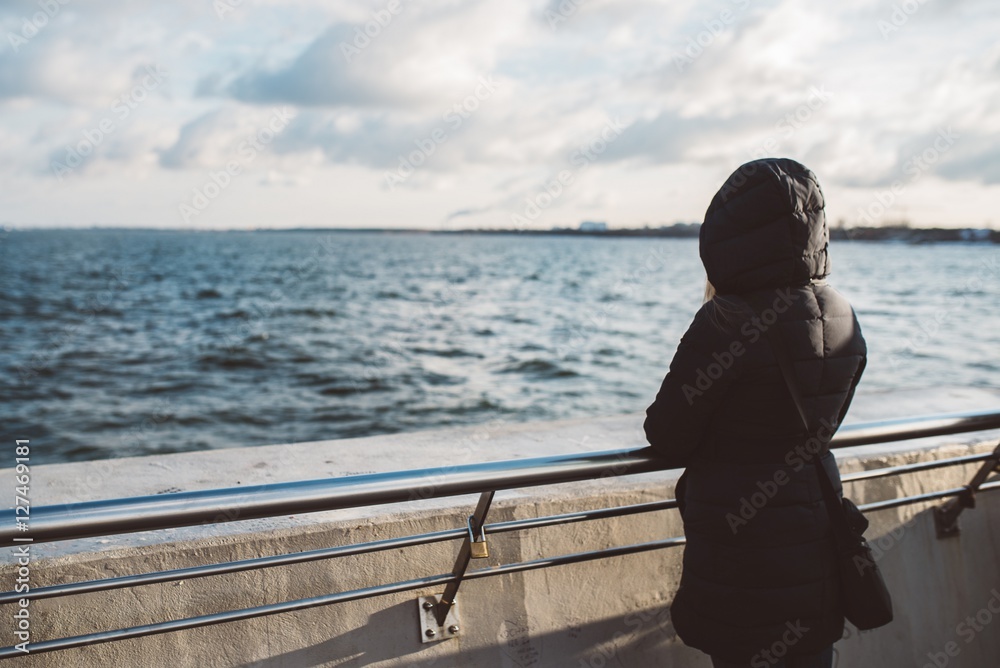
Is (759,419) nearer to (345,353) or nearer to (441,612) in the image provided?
(441,612)

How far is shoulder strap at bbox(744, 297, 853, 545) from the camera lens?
2.03 meters

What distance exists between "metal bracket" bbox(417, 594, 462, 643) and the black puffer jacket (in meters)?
0.77

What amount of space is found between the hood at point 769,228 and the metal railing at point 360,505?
1.87 ft

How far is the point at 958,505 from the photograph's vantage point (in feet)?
10.6

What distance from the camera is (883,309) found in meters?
37.8

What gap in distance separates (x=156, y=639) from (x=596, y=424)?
2.11m

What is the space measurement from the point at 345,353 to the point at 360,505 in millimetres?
21518

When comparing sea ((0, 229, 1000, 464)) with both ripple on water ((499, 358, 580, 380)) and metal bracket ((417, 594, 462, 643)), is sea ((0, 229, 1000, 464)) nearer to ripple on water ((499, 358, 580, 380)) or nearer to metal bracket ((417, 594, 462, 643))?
ripple on water ((499, 358, 580, 380))

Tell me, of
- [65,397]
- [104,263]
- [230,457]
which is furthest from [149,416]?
[104,263]

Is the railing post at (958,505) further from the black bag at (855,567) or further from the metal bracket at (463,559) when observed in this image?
the metal bracket at (463,559)

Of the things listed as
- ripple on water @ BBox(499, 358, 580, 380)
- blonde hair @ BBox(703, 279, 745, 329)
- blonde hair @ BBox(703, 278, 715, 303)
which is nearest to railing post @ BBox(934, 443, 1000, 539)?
blonde hair @ BBox(703, 278, 715, 303)

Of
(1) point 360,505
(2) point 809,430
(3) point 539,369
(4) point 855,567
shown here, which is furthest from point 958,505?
(3) point 539,369

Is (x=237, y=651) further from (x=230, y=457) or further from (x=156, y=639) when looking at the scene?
(x=230, y=457)

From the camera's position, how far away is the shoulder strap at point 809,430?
203 cm
